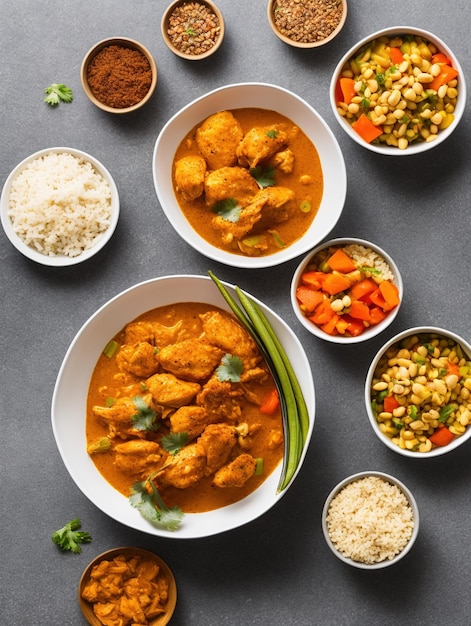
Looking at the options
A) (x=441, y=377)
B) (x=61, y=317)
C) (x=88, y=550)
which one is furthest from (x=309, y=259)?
(x=88, y=550)

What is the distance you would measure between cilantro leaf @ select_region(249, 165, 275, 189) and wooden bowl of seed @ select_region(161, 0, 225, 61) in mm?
878

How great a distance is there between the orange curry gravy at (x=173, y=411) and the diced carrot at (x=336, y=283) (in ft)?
2.15

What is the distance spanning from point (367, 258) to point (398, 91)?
108 cm

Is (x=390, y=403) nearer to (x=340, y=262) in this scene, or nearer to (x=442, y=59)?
(x=340, y=262)

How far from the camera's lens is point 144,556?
15.3 ft

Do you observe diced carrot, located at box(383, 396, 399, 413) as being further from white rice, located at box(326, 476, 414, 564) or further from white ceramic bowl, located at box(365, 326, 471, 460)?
white rice, located at box(326, 476, 414, 564)

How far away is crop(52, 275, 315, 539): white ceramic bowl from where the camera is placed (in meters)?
4.45

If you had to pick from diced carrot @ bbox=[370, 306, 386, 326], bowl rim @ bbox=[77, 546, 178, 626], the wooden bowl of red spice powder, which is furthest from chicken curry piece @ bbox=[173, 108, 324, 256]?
bowl rim @ bbox=[77, 546, 178, 626]

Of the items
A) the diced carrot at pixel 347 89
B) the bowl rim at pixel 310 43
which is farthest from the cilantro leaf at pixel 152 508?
the bowl rim at pixel 310 43

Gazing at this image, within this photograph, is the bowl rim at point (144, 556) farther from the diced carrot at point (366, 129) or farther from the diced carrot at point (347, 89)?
the diced carrot at point (347, 89)

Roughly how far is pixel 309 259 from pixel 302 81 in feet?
4.19

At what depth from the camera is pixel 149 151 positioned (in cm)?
489

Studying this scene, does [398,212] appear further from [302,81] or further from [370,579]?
[370,579]

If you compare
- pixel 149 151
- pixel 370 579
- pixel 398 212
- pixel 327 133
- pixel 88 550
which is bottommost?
pixel 370 579
